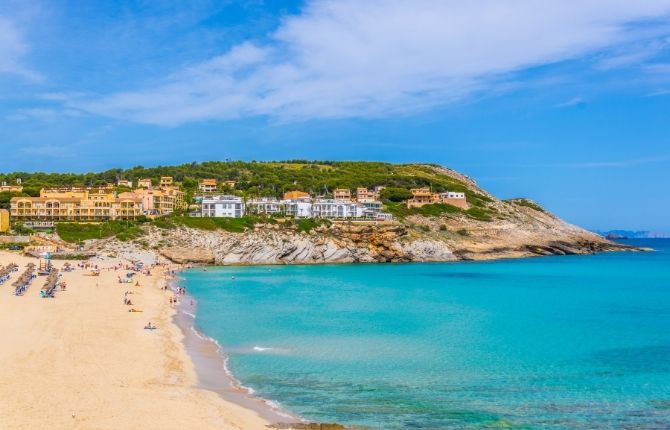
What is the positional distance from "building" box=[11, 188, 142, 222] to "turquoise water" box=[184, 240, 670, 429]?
36632 mm

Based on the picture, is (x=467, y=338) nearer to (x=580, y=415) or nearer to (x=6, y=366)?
(x=580, y=415)

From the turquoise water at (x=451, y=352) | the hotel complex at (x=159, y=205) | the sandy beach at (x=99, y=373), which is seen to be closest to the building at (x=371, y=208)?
the hotel complex at (x=159, y=205)

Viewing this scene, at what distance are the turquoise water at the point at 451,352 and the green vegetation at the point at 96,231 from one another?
2479 cm

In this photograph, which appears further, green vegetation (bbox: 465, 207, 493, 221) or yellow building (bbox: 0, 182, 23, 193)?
green vegetation (bbox: 465, 207, 493, 221)

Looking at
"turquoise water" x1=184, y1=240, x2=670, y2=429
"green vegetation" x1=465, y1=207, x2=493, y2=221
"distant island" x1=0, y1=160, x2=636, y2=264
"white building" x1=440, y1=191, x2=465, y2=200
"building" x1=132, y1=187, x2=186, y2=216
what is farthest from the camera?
"white building" x1=440, y1=191, x2=465, y2=200

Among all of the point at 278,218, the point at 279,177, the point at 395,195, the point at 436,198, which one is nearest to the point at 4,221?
the point at 278,218

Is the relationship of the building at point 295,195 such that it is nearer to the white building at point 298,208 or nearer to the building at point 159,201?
the white building at point 298,208

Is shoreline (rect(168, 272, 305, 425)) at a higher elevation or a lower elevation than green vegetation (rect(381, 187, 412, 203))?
lower

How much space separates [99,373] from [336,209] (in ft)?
242

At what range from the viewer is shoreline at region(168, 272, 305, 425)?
14837 mm

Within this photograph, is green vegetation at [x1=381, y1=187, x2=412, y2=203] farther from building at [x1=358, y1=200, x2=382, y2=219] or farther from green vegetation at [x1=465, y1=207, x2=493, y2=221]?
green vegetation at [x1=465, y1=207, x2=493, y2=221]

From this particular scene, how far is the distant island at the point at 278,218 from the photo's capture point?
2817 inches

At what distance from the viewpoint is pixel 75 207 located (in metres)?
78.8

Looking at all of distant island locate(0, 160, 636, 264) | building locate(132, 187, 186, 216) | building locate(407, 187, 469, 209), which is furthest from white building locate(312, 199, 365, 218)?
building locate(132, 187, 186, 216)
